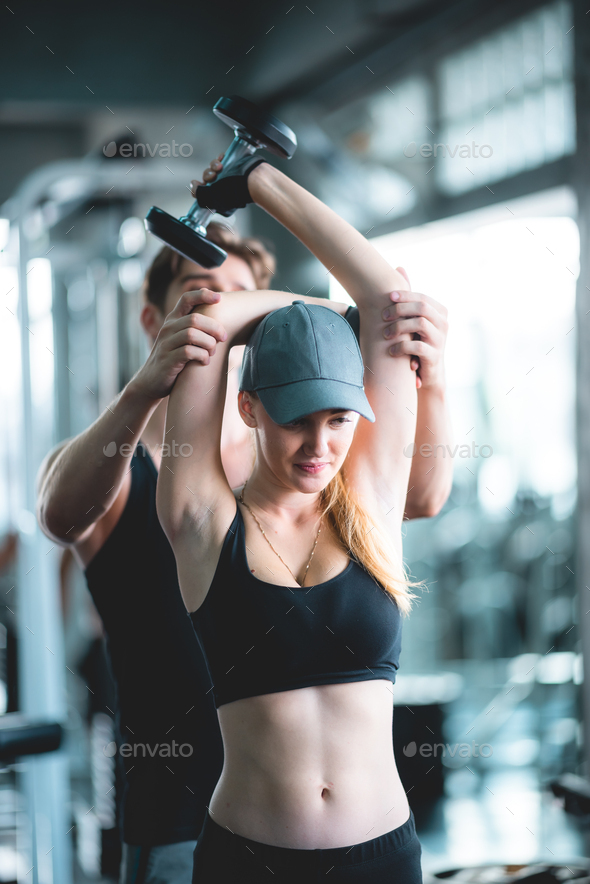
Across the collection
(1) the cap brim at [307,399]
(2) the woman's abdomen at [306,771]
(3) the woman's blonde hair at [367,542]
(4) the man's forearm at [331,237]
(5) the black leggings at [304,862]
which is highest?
(4) the man's forearm at [331,237]

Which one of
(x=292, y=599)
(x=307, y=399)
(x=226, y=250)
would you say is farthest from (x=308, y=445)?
(x=226, y=250)

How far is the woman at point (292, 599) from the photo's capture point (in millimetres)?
1007

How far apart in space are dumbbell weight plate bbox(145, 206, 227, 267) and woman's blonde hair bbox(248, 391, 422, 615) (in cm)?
23

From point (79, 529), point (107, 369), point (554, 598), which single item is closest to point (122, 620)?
point (79, 529)

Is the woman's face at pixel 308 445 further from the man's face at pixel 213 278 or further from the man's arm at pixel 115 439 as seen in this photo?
the man's face at pixel 213 278

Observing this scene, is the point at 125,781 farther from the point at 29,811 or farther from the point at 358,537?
the point at 29,811

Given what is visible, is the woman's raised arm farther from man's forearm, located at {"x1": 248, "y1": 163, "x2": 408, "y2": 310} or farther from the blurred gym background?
the blurred gym background

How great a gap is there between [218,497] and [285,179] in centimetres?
49

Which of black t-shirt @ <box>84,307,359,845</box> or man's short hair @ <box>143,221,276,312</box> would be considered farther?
man's short hair @ <box>143,221,276,312</box>

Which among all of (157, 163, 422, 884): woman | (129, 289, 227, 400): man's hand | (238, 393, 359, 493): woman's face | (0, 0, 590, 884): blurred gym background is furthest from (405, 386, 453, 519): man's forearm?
(0, 0, 590, 884): blurred gym background

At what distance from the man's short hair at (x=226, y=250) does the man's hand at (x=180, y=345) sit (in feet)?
1.30

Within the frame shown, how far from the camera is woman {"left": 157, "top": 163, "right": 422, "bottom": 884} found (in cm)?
101

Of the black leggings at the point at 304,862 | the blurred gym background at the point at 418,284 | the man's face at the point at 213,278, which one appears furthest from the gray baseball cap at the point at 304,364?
the blurred gym background at the point at 418,284

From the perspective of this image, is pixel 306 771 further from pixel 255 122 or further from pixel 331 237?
pixel 255 122
